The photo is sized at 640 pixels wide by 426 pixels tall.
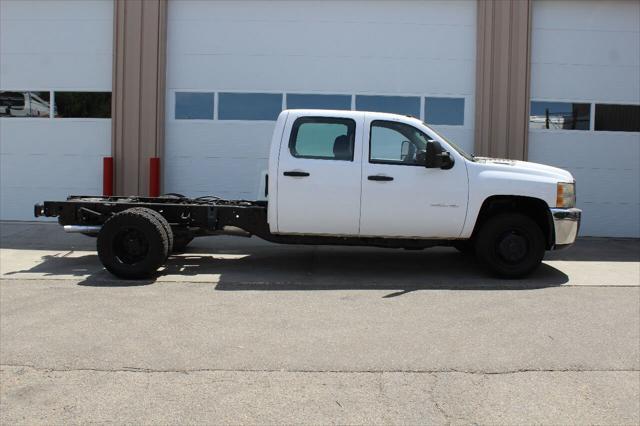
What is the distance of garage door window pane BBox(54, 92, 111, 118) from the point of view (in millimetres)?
12367

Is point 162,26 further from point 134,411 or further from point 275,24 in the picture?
point 134,411

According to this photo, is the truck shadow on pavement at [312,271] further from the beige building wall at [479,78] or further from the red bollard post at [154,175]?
the beige building wall at [479,78]

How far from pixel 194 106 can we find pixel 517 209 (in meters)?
6.92

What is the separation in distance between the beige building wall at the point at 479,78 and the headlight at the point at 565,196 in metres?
4.24

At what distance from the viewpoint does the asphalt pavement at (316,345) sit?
392 centimetres

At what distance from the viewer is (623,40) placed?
1228cm

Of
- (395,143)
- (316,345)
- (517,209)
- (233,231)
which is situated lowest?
(316,345)

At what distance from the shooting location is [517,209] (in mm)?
7984

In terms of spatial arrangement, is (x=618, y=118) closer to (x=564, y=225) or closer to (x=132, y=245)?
(x=564, y=225)

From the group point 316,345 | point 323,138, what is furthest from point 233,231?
point 316,345

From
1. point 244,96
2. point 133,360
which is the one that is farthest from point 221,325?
point 244,96

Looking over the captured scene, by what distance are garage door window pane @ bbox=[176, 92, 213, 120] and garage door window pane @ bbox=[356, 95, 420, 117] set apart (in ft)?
9.57

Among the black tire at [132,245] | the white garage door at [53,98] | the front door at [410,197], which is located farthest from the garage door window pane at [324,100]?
the black tire at [132,245]

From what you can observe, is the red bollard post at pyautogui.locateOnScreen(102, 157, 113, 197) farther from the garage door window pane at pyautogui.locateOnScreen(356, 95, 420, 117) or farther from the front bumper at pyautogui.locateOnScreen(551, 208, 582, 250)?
the front bumper at pyautogui.locateOnScreen(551, 208, 582, 250)
